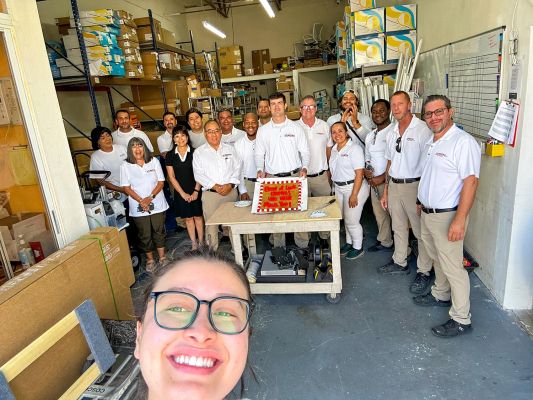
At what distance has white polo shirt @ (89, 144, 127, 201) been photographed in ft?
13.0

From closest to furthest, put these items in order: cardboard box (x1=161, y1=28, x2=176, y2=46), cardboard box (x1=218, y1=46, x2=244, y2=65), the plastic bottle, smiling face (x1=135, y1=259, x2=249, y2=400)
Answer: smiling face (x1=135, y1=259, x2=249, y2=400), the plastic bottle, cardboard box (x1=161, y1=28, x2=176, y2=46), cardboard box (x1=218, y1=46, x2=244, y2=65)

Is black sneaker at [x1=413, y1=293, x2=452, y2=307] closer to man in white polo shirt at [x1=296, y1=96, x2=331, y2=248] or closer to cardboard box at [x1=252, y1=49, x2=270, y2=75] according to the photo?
man in white polo shirt at [x1=296, y1=96, x2=331, y2=248]

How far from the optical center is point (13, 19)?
2207mm

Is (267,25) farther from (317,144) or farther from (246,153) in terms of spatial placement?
(317,144)

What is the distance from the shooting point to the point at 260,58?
11.1m

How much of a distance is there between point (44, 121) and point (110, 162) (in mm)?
1614

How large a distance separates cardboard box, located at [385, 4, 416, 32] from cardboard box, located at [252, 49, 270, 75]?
271 inches

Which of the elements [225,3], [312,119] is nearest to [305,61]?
[225,3]

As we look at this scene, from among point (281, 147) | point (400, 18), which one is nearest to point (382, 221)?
point (281, 147)

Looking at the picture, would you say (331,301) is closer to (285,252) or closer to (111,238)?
(285,252)

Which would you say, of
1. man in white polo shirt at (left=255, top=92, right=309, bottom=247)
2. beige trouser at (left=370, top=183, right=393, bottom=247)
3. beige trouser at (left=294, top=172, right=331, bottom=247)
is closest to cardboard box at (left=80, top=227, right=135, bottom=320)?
man in white polo shirt at (left=255, top=92, right=309, bottom=247)

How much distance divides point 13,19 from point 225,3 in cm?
1007

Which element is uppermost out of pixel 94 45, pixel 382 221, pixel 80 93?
pixel 94 45

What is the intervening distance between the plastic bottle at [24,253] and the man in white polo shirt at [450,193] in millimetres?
2773
